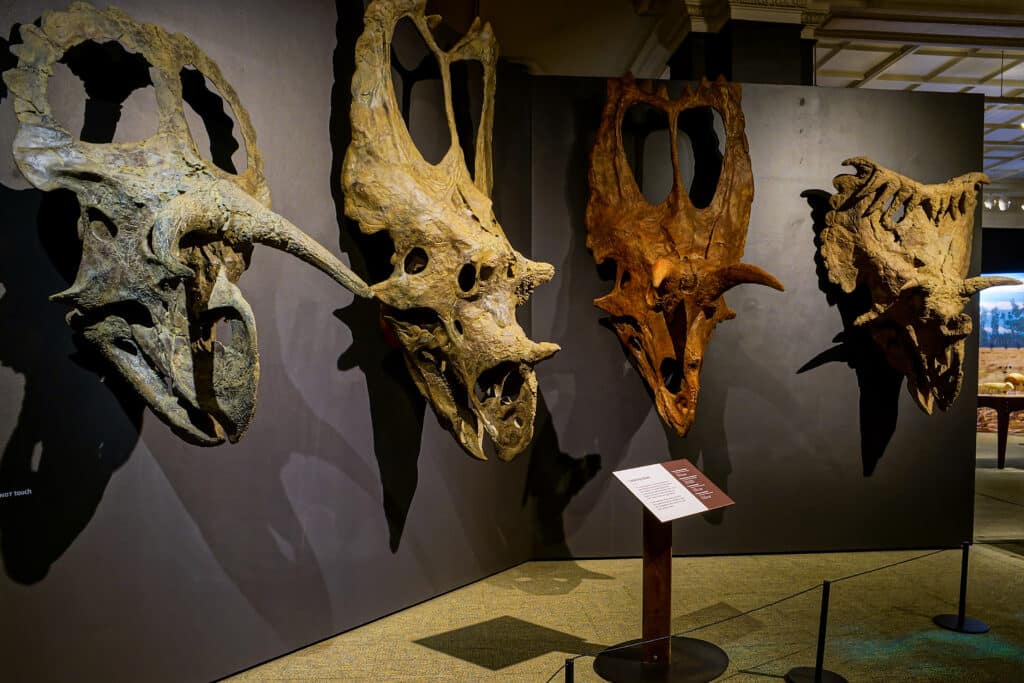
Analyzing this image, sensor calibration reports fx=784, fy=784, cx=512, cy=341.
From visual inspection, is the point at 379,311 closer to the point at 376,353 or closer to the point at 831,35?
the point at 376,353

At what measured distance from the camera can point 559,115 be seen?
4629 mm

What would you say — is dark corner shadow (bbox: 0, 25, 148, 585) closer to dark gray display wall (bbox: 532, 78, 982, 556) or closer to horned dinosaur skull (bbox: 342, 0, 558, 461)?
horned dinosaur skull (bbox: 342, 0, 558, 461)

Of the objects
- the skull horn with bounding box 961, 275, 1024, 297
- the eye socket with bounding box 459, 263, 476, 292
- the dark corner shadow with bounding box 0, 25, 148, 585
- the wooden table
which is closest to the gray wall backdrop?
the dark corner shadow with bounding box 0, 25, 148, 585

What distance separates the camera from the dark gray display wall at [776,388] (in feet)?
15.2

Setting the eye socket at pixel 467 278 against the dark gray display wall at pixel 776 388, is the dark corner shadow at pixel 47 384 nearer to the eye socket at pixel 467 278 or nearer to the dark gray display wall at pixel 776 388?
the eye socket at pixel 467 278

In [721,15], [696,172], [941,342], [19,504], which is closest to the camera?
[19,504]

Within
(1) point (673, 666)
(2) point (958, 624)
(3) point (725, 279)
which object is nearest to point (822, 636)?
(1) point (673, 666)

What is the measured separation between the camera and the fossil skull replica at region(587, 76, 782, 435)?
167 inches

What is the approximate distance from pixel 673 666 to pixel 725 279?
2002mm

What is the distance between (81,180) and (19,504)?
3.53 ft

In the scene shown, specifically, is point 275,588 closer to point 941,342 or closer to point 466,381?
point 466,381

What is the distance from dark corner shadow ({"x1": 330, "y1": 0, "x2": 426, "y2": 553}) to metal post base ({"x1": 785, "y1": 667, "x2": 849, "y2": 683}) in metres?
1.82

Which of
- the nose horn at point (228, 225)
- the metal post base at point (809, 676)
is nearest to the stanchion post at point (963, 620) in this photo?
the metal post base at point (809, 676)

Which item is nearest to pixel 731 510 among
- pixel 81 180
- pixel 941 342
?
pixel 941 342
